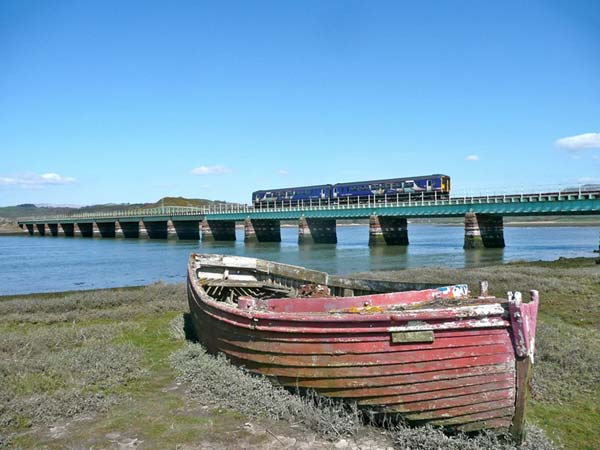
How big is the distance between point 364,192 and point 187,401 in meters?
64.4

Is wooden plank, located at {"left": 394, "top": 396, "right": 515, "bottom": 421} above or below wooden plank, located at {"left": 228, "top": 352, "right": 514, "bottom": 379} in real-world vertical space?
below

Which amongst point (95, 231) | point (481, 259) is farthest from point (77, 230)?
point (481, 259)

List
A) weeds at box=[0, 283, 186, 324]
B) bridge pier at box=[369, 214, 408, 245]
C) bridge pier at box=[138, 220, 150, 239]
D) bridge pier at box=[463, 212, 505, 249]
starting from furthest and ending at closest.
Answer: bridge pier at box=[138, 220, 150, 239], bridge pier at box=[369, 214, 408, 245], bridge pier at box=[463, 212, 505, 249], weeds at box=[0, 283, 186, 324]

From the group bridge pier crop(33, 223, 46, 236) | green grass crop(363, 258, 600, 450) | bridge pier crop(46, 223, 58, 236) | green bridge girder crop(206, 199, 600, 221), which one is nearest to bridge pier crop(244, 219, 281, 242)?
green bridge girder crop(206, 199, 600, 221)

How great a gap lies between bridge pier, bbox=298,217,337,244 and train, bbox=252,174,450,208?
3246mm

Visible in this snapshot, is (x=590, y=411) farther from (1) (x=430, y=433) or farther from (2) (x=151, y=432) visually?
(2) (x=151, y=432)

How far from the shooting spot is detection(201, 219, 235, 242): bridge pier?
8769 centimetres

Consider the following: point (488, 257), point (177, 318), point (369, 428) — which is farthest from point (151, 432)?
point (488, 257)

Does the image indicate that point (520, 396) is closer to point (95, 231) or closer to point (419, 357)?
point (419, 357)

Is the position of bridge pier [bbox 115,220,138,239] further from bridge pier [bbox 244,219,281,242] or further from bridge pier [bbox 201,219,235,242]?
bridge pier [bbox 244,219,281,242]

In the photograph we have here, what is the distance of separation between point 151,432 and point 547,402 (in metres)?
6.04

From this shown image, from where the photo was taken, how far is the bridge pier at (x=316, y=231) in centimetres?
7294

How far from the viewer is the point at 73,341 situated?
11930 mm

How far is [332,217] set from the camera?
6681cm
